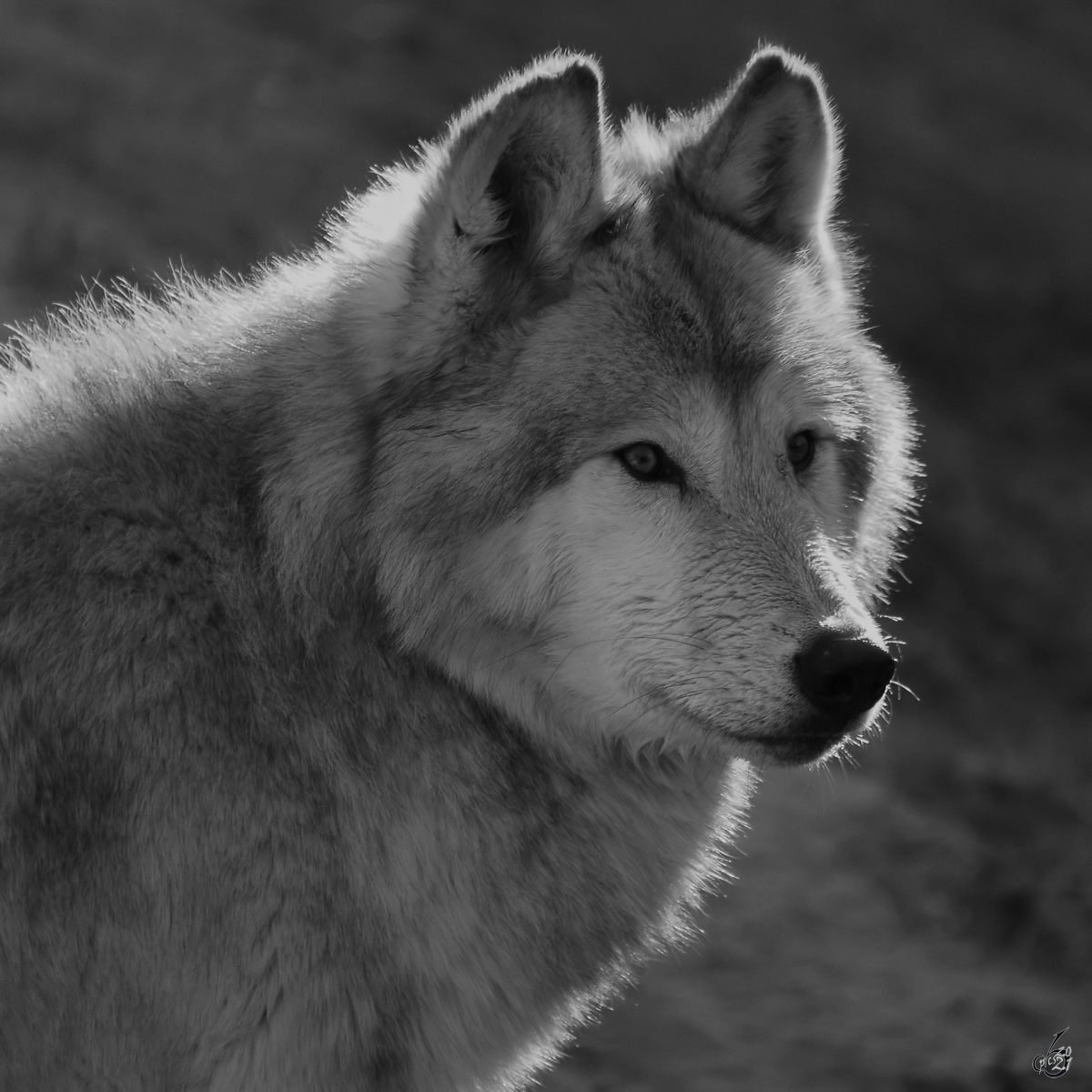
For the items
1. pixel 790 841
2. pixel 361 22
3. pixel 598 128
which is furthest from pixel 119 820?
pixel 361 22

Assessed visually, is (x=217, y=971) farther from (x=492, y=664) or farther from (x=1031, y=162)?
(x=1031, y=162)

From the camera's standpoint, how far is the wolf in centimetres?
288

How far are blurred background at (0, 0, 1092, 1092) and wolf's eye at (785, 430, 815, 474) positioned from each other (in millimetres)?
2295

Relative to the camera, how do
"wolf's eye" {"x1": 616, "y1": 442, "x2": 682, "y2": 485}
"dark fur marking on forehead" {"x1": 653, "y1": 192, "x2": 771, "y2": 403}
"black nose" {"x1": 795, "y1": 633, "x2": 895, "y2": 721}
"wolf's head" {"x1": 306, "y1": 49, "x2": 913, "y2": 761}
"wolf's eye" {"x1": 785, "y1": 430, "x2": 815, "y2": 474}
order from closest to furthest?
"black nose" {"x1": 795, "y1": 633, "x2": 895, "y2": 721} → "wolf's head" {"x1": 306, "y1": 49, "x2": 913, "y2": 761} → "wolf's eye" {"x1": 616, "y1": 442, "x2": 682, "y2": 485} → "dark fur marking on forehead" {"x1": 653, "y1": 192, "x2": 771, "y2": 403} → "wolf's eye" {"x1": 785, "y1": 430, "x2": 815, "y2": 474}

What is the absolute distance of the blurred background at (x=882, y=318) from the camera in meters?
5.35

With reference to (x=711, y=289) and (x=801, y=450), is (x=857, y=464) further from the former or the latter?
(x=711, y=289)

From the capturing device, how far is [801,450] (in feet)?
11.7

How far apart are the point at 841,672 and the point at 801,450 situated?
767mm

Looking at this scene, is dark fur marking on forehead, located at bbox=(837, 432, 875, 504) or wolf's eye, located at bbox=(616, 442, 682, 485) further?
dark fur marking on forehead, located at bbox=(837, 432, 875, 504)

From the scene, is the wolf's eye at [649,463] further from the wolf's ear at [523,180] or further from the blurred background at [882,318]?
the blurred background at [882,318]

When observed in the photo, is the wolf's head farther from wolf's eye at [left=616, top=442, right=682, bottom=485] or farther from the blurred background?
the blurred background

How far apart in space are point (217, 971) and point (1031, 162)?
12.8 m

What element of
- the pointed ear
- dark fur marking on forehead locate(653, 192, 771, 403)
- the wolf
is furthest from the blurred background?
dark fur marking on forehead locate(653, 192, 771, 403)

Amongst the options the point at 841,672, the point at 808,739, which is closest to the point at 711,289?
the point at 841,672
